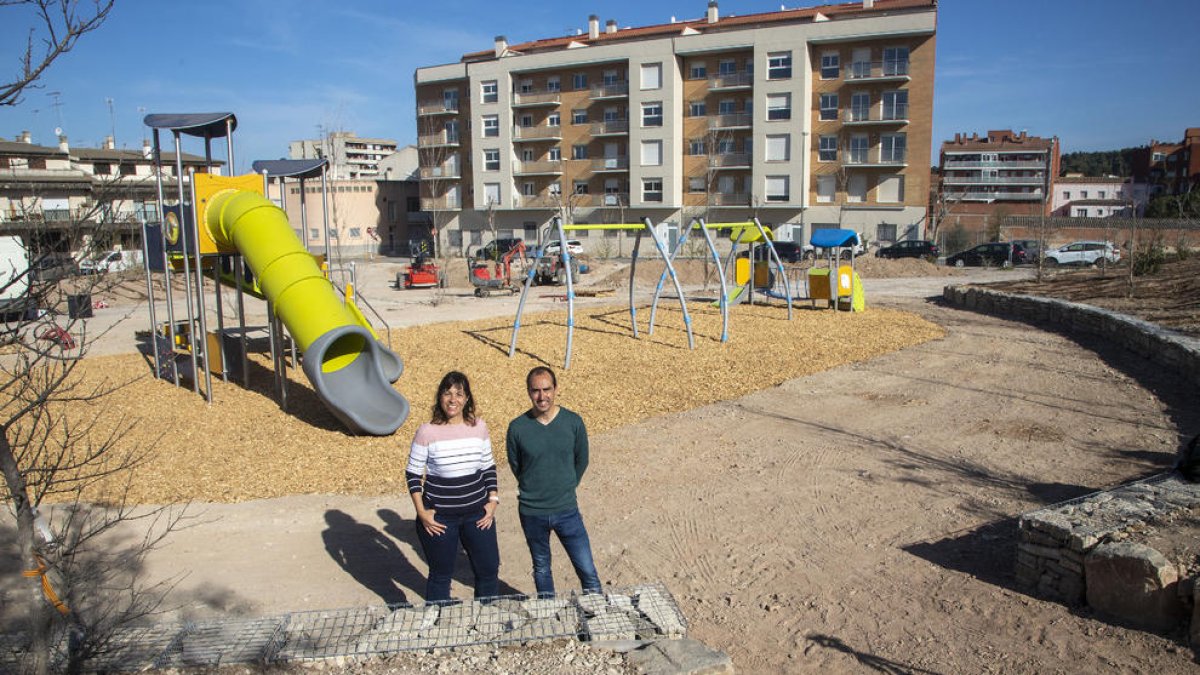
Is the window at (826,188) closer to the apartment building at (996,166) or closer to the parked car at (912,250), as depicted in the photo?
the parked car at (912,250)

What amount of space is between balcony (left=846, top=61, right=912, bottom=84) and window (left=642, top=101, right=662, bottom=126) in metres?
11.4

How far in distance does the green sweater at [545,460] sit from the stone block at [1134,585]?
10.0ft

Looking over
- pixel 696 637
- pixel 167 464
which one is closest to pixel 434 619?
pixel 696 637

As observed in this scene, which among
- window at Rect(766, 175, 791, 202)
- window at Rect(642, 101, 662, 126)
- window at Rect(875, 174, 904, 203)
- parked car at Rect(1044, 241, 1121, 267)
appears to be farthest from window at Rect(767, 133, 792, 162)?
parked car at Rect(1044, 241, 1121, 267)

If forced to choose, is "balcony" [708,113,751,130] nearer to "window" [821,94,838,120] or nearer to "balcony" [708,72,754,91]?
"balcony" [708,72,754,91]

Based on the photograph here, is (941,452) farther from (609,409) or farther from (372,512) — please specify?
(372,512)

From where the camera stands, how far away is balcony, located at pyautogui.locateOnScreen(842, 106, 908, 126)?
155 feet

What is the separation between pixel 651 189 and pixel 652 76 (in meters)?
6.92

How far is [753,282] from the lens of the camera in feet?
68.4

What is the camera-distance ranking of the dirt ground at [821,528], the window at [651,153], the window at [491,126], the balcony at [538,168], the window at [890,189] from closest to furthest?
Result: the dirt ground at [821,528]
the window at [890,189]
the window at [651,153]
the balcony at [538,168]
the window at [491,126]

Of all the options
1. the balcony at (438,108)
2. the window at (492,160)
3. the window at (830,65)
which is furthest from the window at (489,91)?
the window at (830,65)

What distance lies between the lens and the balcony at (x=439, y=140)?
60.2m

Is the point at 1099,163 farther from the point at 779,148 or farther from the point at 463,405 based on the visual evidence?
the point at 463,405

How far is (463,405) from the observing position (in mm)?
4523
